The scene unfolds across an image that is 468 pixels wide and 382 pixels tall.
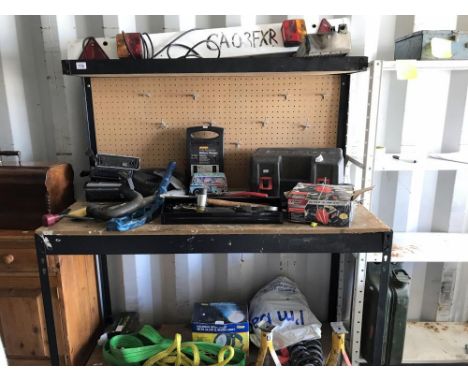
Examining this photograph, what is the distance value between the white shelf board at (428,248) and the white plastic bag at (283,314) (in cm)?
40

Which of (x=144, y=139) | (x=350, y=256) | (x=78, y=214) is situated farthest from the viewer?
(x=350, y=256)

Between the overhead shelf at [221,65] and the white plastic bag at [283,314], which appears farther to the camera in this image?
the white plastic bag at [283,314]

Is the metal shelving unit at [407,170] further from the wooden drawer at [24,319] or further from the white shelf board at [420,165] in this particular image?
the wooden drawer at [24,319]

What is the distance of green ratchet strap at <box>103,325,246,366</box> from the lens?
157 cm

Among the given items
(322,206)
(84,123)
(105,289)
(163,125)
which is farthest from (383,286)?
(84,123)

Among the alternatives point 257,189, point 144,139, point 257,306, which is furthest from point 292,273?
point 144,139

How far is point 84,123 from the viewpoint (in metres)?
1.75

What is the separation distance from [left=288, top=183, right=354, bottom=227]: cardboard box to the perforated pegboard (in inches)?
19.3

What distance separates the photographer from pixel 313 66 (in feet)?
4.49

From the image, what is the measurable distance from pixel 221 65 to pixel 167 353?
1177mm

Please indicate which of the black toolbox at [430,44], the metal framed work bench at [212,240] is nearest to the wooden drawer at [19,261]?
the metal framed work bench at [212,240]

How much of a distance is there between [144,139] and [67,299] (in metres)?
0.74

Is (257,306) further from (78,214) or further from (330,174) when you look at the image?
(78,214)

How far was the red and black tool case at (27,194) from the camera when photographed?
147cm
